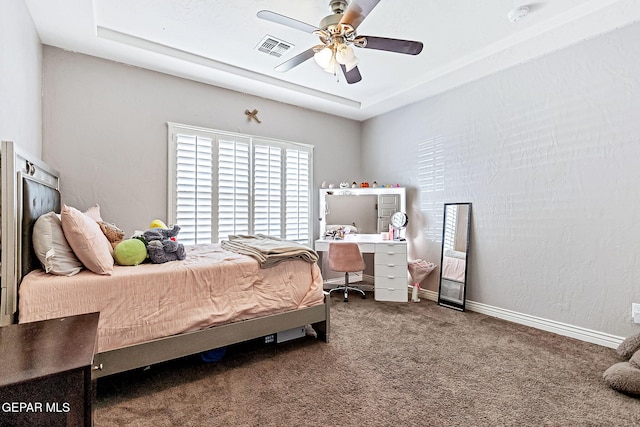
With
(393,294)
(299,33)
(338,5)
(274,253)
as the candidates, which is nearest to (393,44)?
(338,5)

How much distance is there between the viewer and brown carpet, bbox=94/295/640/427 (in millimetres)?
1651

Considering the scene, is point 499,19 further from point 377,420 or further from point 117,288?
point 117,288

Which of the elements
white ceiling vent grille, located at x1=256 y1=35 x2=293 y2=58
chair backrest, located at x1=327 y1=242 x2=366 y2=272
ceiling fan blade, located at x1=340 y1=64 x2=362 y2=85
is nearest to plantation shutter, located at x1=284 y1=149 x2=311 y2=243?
chair backrest, located at x1=327 y1=242 x2=366 y2=272

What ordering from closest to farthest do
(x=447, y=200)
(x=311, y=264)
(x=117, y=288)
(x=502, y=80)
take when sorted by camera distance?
(x=117, y=288) < (x=311, y=264) < (x=502, y=80) < (x=447, y=200)

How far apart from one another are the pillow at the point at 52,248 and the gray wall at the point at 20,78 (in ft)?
1.43

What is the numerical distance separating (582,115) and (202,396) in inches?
147

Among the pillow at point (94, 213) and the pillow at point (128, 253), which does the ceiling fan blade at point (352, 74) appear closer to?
the pillow at point (128, 253)

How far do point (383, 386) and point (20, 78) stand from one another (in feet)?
10.6

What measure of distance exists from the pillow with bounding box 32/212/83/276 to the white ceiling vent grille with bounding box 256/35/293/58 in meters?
2.24

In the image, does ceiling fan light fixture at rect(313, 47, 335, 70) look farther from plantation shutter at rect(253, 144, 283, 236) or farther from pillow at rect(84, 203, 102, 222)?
pillow at rect(84, 203, 102, 222)

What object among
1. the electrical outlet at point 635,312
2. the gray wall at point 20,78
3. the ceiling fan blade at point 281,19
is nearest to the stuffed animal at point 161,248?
the gray wall at point 20,78

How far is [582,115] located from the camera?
2.72 meters

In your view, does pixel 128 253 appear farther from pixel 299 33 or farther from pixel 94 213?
pixel 299 33

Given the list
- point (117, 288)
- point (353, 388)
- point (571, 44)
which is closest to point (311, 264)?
point (353, 388)
